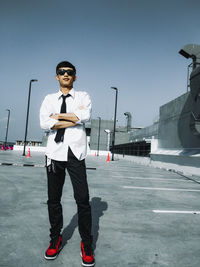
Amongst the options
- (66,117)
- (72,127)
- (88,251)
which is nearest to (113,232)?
(88,251)

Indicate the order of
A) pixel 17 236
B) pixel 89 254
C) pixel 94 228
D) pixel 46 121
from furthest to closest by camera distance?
pixel 94 228
pixel 17 236
pixel 46 121
pixel 89 254

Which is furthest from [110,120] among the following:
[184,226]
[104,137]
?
[184,226]

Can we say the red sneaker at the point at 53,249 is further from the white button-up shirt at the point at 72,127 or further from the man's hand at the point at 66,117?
the man's hand at the point at 66,117

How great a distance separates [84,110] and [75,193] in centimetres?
94

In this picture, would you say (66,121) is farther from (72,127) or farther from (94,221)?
(94,221)

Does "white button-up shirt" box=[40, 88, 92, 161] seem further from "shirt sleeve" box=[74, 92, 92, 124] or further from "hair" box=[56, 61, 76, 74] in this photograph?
"hair" box=[56, 61, 76, 74]

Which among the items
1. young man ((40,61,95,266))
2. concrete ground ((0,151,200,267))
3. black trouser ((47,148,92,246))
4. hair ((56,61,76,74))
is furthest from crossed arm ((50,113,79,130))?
concrete ground ((0,151,200,267))

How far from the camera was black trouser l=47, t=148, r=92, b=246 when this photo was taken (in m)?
Answer: 2.47

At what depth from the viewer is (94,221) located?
12.1 ft

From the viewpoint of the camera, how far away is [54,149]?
2576mm

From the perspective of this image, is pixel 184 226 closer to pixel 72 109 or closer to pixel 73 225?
pixel 73 225

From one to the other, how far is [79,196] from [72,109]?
1.01m

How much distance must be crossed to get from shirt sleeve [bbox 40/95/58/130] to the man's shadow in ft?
4.71

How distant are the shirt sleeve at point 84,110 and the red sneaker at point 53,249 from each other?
53.2 inches
